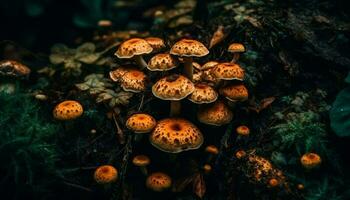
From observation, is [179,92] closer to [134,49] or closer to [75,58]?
[134,49]

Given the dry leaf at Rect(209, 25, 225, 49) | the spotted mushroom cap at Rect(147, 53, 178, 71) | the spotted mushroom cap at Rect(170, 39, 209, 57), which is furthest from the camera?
the dry leaf at Rect(209, 25, 225, 49)

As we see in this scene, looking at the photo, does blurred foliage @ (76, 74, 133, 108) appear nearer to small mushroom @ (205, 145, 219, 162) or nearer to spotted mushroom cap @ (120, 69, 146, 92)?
spotted mushroom cap @ (120, 69, 146, 92)

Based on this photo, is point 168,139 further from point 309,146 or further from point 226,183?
point 309,146

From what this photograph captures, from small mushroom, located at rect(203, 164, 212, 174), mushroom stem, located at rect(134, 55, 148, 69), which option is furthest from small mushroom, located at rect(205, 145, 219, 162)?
mushroom stem, located at rect(134, 55, 148, 69)

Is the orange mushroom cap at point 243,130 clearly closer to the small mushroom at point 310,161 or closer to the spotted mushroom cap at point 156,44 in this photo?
the small mushroom at point 310,161

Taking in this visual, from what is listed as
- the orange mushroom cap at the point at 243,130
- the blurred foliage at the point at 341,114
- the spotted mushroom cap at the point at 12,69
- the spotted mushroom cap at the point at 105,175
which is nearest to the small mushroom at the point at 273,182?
the orange mushroom cap at the point at 243,130
